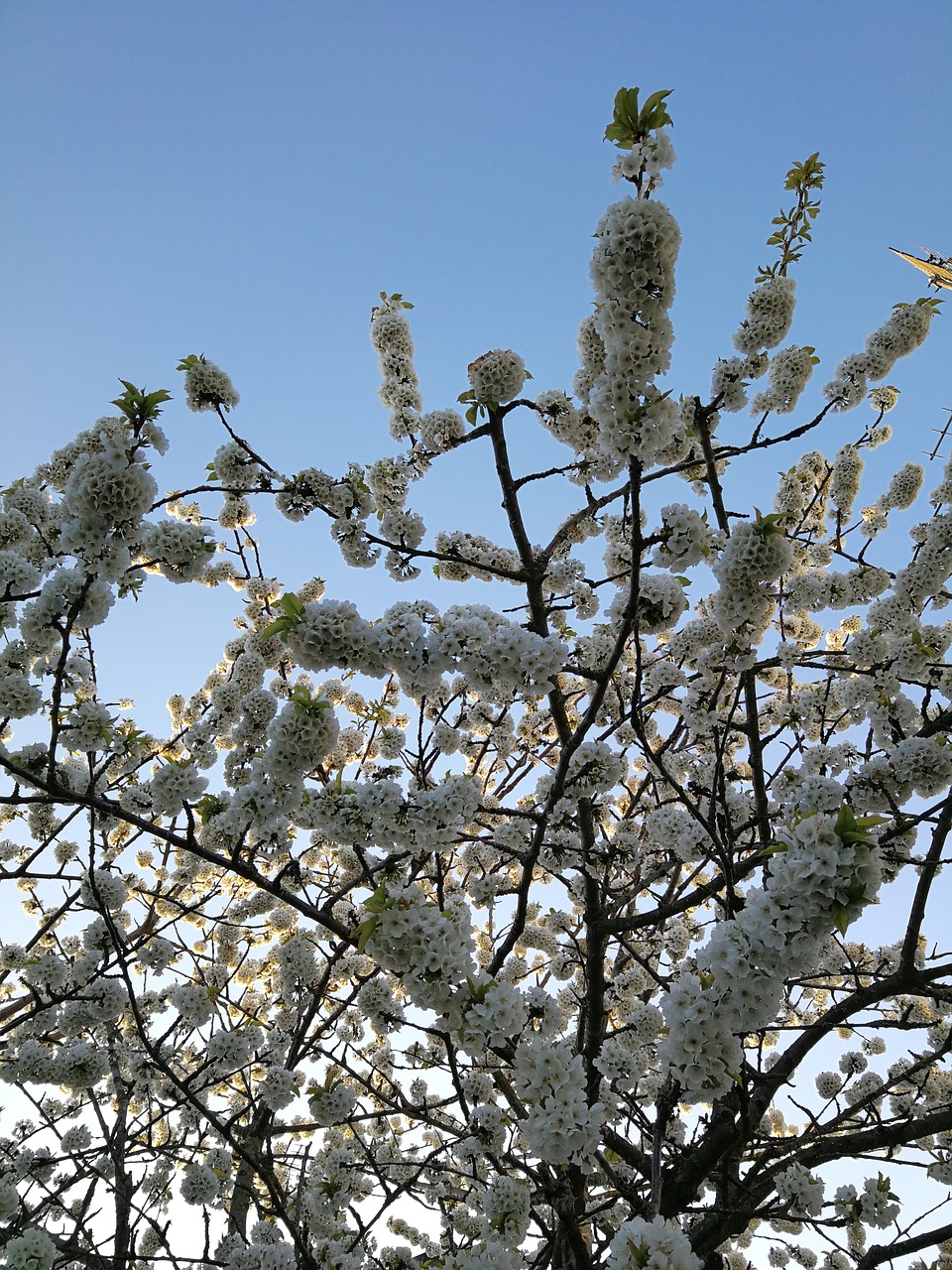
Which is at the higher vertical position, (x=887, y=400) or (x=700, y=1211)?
(x=887, y=400)

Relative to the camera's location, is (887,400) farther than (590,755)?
Yes

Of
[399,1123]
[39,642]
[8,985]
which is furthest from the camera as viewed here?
[8,985]

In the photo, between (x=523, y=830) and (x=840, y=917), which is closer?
(x=840, y=917)

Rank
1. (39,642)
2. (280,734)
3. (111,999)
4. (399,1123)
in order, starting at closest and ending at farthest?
(280,734), (39,642), (111,999), (399,1123)

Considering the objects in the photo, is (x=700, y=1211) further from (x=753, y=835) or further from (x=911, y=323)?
(x=911, y=323)

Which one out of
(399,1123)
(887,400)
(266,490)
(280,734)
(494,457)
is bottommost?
(399,1123)

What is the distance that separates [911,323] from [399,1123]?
9525 millimetres

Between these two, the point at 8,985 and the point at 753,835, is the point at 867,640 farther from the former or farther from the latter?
the point at 8,985

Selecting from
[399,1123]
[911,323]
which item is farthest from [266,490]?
[399,1123]

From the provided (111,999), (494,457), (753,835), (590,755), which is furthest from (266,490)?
(753,835)

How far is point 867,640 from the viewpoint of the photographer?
18.9 feet

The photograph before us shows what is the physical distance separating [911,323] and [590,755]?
481 centimetres

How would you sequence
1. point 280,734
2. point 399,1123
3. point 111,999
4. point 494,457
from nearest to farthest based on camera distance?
point 280,734, point 494,457, point 111,999, point 399,1123

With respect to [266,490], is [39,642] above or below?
below
